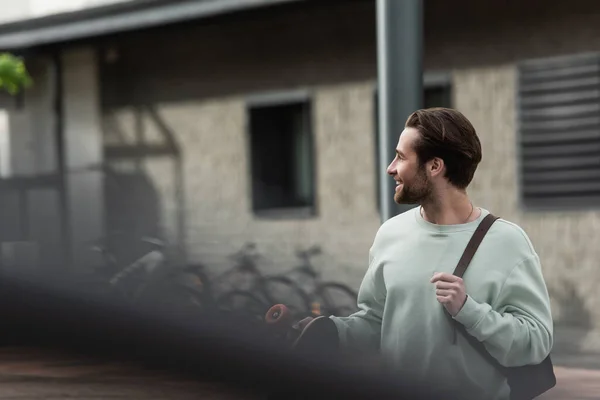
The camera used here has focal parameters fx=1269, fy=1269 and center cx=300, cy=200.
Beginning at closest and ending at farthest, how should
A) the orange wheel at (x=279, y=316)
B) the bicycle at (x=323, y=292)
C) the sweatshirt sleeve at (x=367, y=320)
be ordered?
1. the orange wheel at (x=279, y=316)
2. the sweatshirt sleeve at (x=367, y=320)
3. the bicycle at (x=323, y=292)

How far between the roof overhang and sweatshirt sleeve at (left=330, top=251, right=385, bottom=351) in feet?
33.4

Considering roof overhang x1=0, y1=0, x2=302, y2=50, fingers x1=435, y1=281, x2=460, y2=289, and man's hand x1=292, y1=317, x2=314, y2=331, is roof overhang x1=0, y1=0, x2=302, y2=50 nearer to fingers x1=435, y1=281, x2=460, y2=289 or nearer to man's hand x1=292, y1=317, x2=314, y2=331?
man's hand x1=292, y1=317, x2=314, y2=331

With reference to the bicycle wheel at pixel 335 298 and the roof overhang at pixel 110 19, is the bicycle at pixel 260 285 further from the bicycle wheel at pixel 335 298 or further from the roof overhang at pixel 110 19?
the roof overhang at pixel 110 19

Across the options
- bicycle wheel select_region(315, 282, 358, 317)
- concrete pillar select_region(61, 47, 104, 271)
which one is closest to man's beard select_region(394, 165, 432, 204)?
bicycle wheel select_region(315, 282, 358, 317)

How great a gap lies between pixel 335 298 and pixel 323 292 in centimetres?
19

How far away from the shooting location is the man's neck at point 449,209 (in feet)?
7.73

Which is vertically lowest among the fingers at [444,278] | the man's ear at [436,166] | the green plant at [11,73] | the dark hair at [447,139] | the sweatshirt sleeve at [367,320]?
the sweatshirt sleeve at [367,320]

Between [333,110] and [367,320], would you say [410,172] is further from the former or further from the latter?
[333,110]

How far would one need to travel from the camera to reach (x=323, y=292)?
11.8 metres

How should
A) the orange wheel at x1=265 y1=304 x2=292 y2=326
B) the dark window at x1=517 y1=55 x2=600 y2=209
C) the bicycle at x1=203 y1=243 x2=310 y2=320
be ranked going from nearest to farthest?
the orange wheel at x1=265 y1=304 x2=292 y2=326
the dark window at x1=517 y1=55 x2=600 y2=209
the bicycle at x1=203 y1=243 x2=310 y2=320

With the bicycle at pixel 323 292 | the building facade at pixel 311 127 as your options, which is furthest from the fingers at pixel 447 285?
the bicycle at pixel 323 292

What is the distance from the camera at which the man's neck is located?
2.36 metres

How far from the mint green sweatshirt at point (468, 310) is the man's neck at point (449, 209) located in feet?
0.06

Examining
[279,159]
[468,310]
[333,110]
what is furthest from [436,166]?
[279,159]
